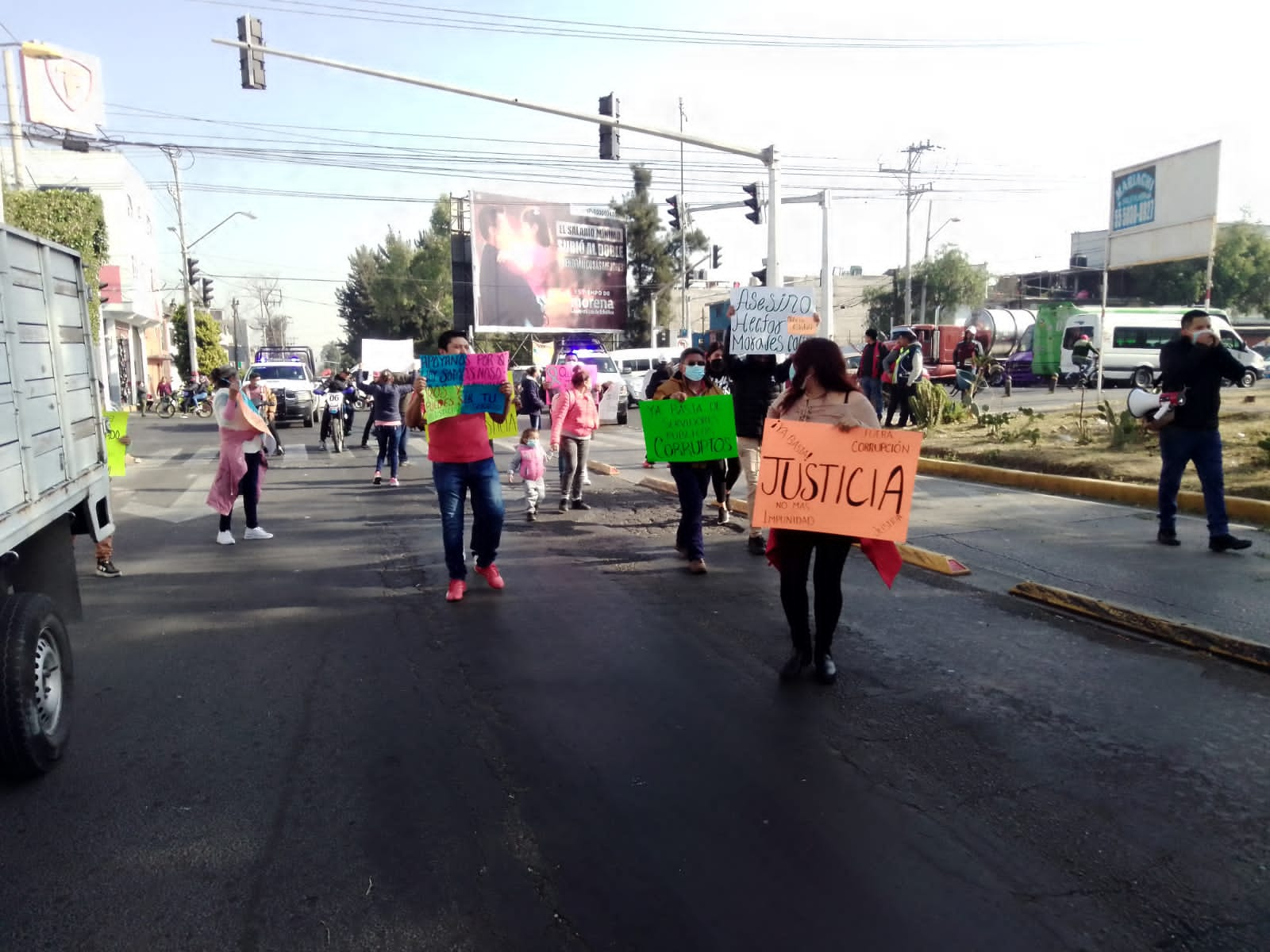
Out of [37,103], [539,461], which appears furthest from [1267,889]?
[37,103]

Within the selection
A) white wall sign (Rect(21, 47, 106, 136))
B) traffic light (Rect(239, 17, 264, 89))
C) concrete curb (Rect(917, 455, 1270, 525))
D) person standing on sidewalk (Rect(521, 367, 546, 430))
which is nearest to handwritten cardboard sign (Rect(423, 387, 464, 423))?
concrete curb (Rect(917, 455, 1270, 525))

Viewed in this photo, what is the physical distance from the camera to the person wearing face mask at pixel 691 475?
7.75 m

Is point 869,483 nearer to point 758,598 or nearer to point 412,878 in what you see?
point 758,598

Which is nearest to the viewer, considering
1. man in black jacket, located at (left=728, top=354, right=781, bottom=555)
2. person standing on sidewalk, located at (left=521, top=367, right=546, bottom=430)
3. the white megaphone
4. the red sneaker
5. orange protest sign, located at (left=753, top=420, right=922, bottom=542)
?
orange protest sign, located at (left=753, top=420, right=922, bottom=542)

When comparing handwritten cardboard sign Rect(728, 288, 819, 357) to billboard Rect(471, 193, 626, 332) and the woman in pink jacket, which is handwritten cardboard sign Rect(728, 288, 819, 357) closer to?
the woman in pink jacket

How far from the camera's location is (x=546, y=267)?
4456 cm

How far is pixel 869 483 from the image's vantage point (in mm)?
5070

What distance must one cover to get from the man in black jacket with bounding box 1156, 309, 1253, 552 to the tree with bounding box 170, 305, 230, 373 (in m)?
48.2

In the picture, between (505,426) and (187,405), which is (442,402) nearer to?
(505,426)

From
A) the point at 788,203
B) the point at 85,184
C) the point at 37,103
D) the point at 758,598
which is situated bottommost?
the point at 758,598

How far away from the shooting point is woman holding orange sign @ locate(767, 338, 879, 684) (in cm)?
507

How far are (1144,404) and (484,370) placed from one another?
5461mm

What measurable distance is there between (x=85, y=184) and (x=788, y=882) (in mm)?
50687

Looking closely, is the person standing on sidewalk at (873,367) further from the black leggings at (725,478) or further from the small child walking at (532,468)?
the small child walking at (532,468)
